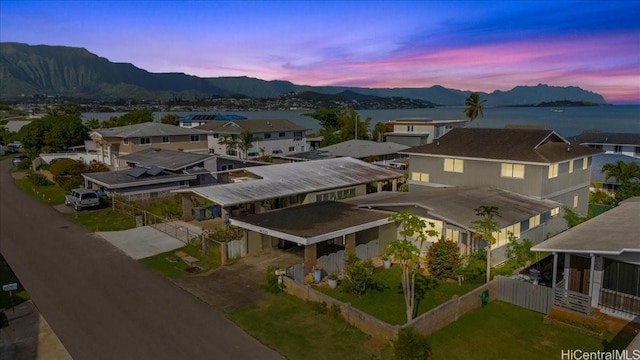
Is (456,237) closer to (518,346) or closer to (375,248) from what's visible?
(375,248)

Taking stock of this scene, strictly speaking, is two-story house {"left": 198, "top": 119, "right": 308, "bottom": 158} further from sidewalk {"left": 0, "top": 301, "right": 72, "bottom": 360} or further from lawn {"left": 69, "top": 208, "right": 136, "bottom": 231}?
sidewalk {"left": 0, "top": 301, "right": 72, "bottom": 360}

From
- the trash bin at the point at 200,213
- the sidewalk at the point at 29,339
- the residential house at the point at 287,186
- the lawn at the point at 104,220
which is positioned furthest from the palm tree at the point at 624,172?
the sidewalk at the point at 29,339

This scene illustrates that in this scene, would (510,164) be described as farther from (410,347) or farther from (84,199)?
(84,199)

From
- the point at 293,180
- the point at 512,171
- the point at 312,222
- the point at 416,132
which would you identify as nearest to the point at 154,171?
the point at 293,180

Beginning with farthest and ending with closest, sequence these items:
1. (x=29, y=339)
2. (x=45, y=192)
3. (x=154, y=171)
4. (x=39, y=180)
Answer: (x=39, y=180) < (x=45, y=192) < (x=154, y=171) < (x=29, y=339)

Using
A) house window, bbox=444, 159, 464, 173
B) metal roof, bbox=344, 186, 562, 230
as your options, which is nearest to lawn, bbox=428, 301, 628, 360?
metal roof, bbox=344, 186, 562, 230
